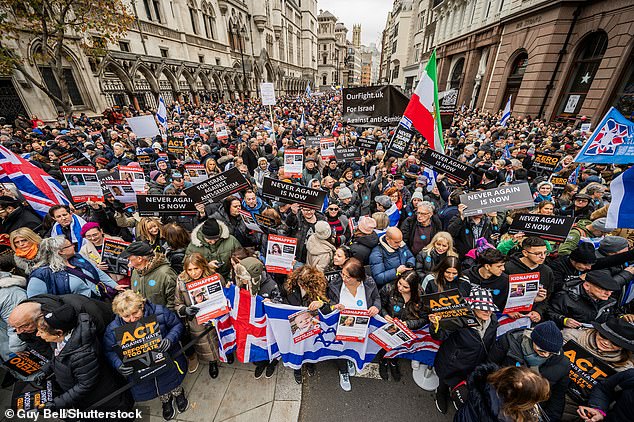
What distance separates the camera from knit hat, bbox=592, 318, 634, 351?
222cm

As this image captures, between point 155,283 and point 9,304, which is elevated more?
point 9,304

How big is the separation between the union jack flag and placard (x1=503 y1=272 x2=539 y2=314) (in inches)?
305

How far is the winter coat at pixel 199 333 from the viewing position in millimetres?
3246

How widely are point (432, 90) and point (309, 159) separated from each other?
11.9ft

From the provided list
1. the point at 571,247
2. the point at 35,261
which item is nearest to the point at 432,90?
the point at 571,247

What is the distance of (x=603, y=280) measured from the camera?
9.38 ft

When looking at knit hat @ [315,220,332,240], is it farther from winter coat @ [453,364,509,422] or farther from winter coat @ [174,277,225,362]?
winter coat @ [453,364,509,422]

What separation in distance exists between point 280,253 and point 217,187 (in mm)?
1698

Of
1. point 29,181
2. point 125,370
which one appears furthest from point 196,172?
point 125,370

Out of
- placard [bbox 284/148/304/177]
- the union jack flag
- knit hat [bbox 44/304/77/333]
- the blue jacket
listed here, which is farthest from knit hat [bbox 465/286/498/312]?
the union jack flag

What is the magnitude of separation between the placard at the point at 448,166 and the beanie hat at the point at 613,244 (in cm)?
228

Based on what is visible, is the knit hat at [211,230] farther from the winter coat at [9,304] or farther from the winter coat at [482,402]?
the winter coat at [482,402]

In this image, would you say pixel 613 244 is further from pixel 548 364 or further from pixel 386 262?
pixel 386 262

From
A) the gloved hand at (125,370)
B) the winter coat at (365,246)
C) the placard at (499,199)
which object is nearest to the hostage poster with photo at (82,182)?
the gloved hand at (125,370)
